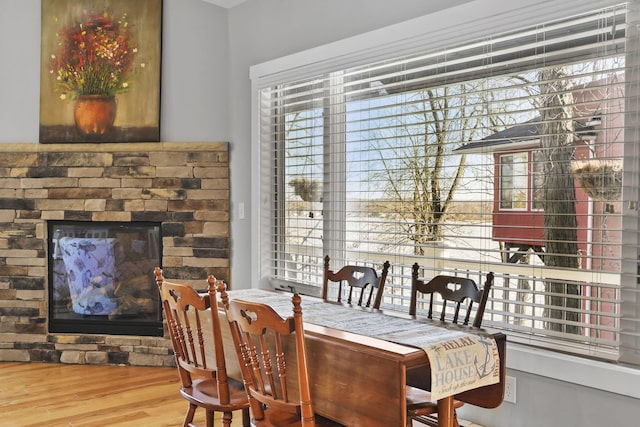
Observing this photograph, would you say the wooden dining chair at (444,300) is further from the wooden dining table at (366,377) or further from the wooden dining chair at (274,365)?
the wooden dining chair at (274,365)

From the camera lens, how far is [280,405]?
2.04m

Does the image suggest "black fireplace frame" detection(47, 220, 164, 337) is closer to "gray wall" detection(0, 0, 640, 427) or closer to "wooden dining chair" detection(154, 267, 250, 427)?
"gray wall" detection(0, 0, 640, 427)

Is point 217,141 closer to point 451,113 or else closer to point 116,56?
point 116,56

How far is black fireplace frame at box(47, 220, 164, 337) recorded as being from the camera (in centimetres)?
440

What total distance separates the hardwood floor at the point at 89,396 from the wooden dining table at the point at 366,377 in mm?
1350

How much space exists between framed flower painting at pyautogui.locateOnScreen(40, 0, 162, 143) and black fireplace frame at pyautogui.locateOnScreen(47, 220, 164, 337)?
0.63 meters

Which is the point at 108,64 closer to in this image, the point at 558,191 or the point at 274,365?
the point at 274,365

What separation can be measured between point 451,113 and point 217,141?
1.92m

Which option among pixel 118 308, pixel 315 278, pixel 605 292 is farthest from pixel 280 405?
pixel 118 308

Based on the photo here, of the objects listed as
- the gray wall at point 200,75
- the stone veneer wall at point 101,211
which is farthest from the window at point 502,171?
the stone veneer wall at point 101,211

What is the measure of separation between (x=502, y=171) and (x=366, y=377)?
133 centimetres

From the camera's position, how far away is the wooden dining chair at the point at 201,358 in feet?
7.74

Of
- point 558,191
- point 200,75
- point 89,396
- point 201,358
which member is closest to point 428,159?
point 558,191

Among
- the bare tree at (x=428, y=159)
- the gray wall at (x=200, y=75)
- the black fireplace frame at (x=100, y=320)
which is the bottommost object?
the black fireplace frame at (x=100, y=320)
